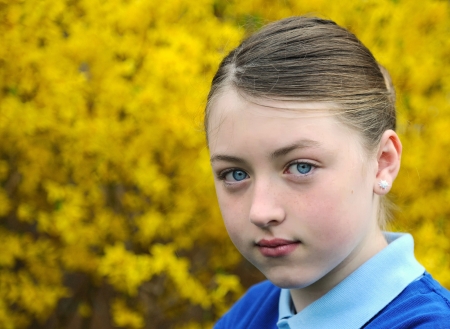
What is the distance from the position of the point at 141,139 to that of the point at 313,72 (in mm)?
1526

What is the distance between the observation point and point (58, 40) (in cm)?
268

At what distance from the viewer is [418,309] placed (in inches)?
48.6

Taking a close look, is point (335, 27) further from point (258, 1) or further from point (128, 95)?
point (258, 1)

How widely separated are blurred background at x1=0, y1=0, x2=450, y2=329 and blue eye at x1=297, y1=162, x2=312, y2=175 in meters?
1.20

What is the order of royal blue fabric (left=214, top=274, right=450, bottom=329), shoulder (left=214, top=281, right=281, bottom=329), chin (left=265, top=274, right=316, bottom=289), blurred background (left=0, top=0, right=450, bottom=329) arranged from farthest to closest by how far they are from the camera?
blurred background (left=0, top=0, right=450, bottom=329) < shoulder (left=214, top=281, right=281, bottom=329) < chin (left=265, top=274, right=316, bottom=289) < royal blue fabric (left=214, top=274, right=450, bottom=329)

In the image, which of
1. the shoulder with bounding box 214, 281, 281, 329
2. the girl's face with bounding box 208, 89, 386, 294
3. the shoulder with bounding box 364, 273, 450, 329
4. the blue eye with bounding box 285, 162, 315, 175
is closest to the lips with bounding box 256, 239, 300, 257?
the girl's face with bounding box 208, 89, 386, 294

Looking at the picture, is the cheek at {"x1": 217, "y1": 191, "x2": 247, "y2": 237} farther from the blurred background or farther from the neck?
the blurred background

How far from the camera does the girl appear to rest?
1.25 metres

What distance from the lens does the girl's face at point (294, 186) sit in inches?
49.1

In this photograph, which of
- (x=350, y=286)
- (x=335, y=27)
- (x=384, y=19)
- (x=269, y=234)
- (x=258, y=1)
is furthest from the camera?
(x=258, y=1)

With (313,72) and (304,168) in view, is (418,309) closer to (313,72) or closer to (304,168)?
(304,168)

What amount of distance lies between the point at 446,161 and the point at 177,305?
1.59 metres

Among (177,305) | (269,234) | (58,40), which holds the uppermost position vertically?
(58,40)

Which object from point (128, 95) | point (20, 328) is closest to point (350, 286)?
point (128, 95)
